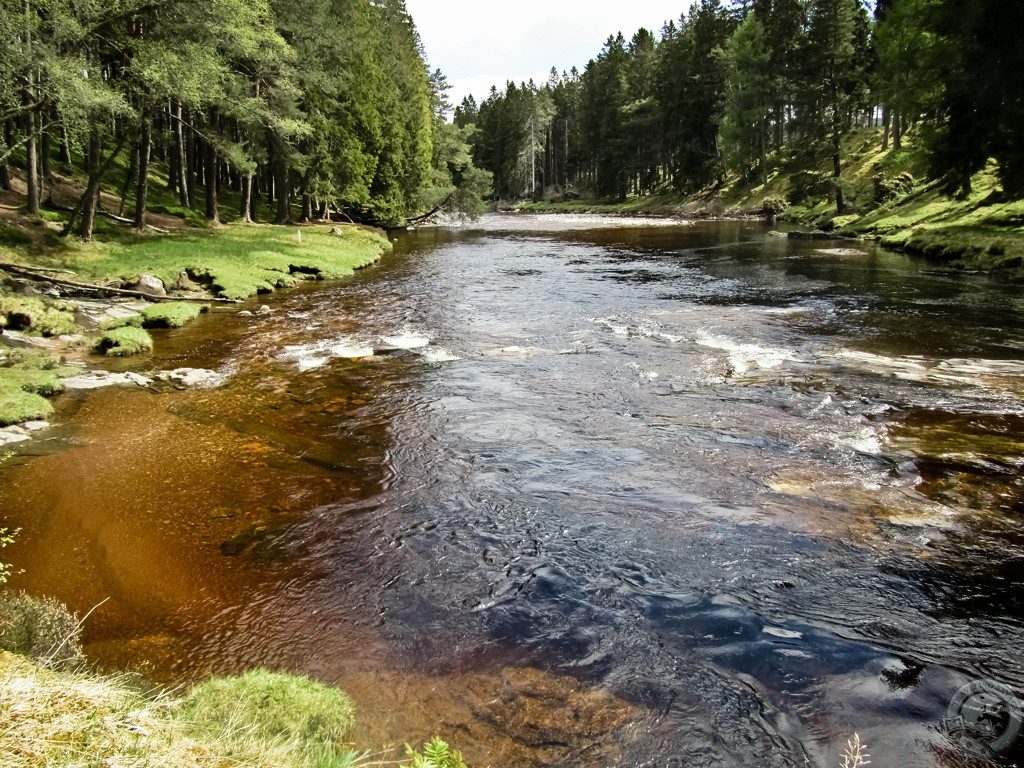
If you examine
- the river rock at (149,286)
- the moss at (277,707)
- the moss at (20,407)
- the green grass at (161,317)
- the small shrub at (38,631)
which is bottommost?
the moss at (277,707)

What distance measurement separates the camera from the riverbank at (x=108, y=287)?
13953 mm

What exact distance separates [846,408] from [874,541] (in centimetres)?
508

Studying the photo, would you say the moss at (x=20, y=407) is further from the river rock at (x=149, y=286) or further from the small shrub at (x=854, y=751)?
the small shrub at (x=854, y=751)

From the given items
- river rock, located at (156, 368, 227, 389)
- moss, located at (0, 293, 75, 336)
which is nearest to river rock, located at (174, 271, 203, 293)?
moss, located at (0, 293, 75, 336)

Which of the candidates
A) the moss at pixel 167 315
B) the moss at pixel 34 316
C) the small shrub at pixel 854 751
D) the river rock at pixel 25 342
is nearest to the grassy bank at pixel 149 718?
the small shrub at pixel 854 751

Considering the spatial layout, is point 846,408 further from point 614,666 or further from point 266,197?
point 266,197

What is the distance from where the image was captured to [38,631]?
5449 mm

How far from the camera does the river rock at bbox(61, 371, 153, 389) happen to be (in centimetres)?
1370

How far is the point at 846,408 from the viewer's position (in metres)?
12.0

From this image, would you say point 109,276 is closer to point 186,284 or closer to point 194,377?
point 186,284

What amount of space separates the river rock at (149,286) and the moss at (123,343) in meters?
5.38

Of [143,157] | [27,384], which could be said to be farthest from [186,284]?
[27,384]

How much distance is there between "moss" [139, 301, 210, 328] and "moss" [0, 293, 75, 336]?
6.75 feet

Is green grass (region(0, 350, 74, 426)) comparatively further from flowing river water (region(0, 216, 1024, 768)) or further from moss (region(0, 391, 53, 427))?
flowing river water (region(0, 216, 1024, 768))
